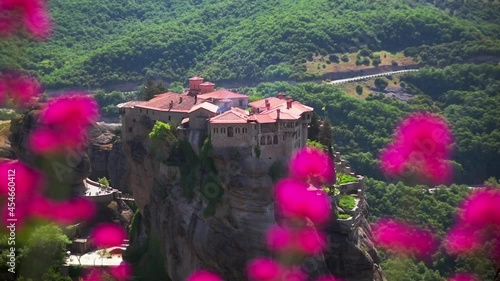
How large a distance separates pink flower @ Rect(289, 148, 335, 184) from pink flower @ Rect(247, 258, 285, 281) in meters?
5.06

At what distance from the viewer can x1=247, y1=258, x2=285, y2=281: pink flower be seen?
4597 centimetres

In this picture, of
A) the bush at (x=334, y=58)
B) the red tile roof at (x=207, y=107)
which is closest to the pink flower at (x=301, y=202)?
the red tile roof at (x=207, y=107)

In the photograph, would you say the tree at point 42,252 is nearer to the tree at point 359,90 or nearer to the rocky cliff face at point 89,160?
the rocky cliff face at point 89,160

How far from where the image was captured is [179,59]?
13338cm

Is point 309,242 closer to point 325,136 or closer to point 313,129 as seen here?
point 313,129

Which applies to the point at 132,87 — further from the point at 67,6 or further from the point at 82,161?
the point at 82,161

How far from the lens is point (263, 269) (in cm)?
4659

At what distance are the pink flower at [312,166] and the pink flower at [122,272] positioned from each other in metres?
12.8

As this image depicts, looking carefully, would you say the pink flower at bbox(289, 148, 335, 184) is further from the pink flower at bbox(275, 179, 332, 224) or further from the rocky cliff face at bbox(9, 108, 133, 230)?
the rocky cliff face at bbox(9, 108, 133, 230)

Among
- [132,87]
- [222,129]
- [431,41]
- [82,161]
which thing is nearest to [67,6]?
[132,87]

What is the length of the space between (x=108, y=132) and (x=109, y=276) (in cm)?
2826

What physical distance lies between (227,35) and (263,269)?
97097 millimetres

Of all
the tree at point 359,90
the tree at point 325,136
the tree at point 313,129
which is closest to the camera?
the tree at point 313,129

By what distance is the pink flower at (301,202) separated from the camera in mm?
47000
